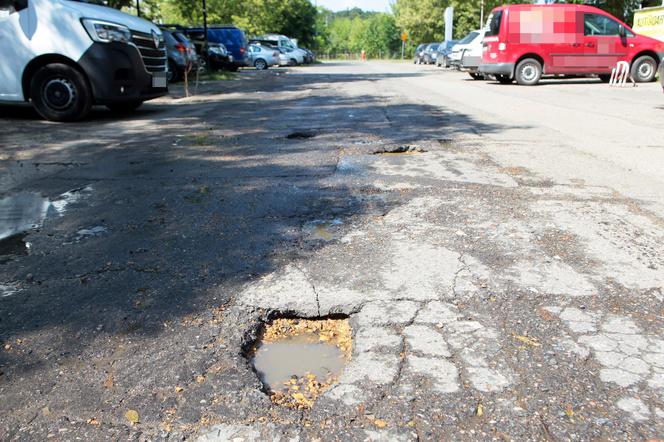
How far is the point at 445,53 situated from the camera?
3338 cm

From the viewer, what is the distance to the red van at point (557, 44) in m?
16.7

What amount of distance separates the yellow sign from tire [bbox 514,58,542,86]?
26.8 ft

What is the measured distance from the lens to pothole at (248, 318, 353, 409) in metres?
2.13

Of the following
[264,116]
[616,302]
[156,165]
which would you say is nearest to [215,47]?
[264,116]

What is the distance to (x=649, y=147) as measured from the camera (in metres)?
6.96

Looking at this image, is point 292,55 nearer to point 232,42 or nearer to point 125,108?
point 232,42

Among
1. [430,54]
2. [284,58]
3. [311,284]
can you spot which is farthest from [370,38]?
[311,284]

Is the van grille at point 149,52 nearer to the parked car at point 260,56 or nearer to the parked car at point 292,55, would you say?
the parked car at point 260,56

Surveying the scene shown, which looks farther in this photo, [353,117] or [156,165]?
[353,117]

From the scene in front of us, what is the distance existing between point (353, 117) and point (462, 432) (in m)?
8.44

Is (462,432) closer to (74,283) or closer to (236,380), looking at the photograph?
(236,380)

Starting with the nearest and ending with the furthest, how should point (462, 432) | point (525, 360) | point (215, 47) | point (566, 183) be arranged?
point (462, 432), point (525, 360), point (566, 183), point (215, 47)

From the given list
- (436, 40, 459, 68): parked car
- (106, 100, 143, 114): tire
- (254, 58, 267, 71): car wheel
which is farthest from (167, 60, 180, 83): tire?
(436, 40, 459, 68): parked car

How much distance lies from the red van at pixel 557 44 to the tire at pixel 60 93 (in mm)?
12392
